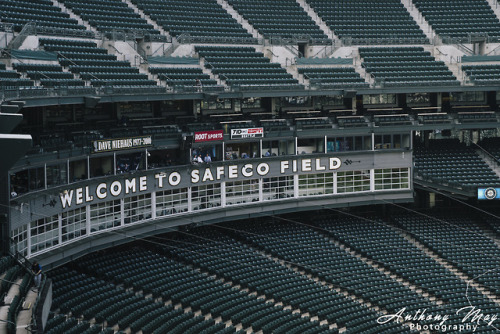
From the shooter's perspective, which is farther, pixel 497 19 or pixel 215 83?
pixel 497 19

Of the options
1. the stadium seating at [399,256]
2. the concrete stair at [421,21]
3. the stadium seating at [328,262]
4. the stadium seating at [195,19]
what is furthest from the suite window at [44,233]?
the concrete stair at [421,21]

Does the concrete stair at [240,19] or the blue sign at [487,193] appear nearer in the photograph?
the blue sign at [487,193]

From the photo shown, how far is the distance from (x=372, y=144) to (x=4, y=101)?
98.1 feet

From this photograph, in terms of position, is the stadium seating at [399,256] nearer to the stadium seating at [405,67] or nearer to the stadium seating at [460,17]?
the stadium seating at [405,67]

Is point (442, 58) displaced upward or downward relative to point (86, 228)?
upward

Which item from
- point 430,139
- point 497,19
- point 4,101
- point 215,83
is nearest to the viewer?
point 4,101

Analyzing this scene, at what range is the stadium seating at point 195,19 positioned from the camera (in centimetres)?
6338

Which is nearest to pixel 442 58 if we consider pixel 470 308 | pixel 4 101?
pixel 470 308

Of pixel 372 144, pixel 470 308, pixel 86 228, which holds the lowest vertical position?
pixel 470 308

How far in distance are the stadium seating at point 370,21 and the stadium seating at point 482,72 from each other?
4927mm

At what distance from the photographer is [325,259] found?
52344 mm

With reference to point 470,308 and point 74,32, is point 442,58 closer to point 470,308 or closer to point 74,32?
point 470,308

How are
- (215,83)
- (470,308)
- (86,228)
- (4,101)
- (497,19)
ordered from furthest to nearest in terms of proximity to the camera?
(497,19)
(215,83)
(470,308)
(86,228)
(4,101)

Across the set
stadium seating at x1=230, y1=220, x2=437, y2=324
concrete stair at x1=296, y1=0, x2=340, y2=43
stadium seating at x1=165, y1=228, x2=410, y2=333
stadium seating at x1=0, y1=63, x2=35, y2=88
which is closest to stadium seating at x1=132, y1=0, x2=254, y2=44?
concrete stair at x1=296, y1=0, x2=340, y2=43
